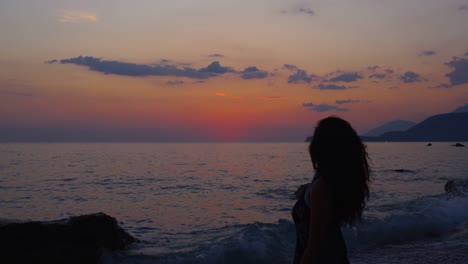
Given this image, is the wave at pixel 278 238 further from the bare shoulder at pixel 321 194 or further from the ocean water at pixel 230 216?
the bare shoulder at pixel 321 194

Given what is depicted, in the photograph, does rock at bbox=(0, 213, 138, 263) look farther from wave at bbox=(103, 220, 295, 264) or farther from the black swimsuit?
the black swimsuit

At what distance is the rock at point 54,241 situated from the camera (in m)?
10.3

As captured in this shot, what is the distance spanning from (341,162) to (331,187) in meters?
0.22

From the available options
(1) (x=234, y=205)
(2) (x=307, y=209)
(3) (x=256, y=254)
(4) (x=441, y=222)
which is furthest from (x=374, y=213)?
(2) (x=307, y=209)

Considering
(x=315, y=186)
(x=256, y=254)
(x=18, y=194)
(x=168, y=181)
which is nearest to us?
(x=315, y=186)

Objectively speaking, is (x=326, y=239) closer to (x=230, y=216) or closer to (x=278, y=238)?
(x=278, y=238)

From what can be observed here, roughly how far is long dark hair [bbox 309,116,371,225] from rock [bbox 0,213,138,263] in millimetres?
9006

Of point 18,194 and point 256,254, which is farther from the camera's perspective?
point 18,194

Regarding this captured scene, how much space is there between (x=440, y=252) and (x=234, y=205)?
528 inches

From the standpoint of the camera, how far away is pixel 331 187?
3.35 meters

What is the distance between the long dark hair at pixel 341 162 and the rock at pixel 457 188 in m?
21.5

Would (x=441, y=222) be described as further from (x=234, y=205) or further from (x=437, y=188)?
(x=437, y=188)

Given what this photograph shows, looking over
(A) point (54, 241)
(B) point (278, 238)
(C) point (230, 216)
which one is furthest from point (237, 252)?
(C) point (230, 216)

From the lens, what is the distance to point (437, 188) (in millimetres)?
31281
